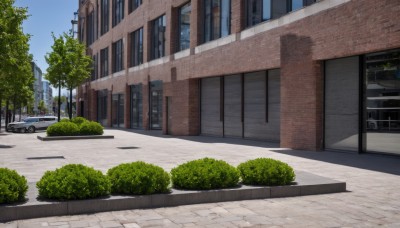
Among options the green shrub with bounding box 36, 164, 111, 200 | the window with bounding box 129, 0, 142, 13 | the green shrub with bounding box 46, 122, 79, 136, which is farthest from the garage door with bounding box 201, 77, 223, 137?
the green shrub with bounding box 36, 164, 111, 200

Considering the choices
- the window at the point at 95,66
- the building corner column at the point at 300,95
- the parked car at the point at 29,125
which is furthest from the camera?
the window at the point at 95,66

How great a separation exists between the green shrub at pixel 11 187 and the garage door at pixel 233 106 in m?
17.6

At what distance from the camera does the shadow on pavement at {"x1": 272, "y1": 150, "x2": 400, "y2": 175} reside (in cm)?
1259

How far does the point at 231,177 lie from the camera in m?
8.48

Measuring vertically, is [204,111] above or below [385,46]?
below

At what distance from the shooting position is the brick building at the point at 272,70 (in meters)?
15.3

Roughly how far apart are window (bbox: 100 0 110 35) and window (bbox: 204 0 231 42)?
962 inches

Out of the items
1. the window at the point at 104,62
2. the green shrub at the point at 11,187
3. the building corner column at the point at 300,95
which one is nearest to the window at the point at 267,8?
the building corner column at the point at 300,95

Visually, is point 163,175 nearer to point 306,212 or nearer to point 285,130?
point 306,212

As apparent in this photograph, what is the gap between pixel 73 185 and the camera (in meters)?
7.19

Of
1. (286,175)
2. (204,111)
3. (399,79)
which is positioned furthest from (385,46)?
(204,111)

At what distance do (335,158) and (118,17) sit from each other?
112 feet

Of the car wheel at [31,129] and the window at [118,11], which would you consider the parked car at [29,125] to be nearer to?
the car wheel at [31,129]

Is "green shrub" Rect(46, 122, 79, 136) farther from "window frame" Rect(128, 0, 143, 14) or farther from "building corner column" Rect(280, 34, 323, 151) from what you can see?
"window frame" Rect(128, 0, 143, 14)
